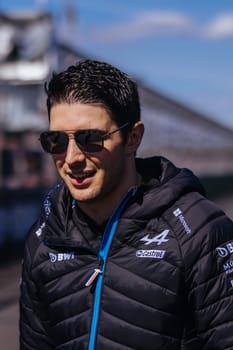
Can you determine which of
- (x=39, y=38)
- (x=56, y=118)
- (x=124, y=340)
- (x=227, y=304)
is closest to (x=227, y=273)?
(x=227, y=304)

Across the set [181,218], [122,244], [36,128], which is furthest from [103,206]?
[36,128]

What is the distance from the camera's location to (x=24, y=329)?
2436 millimetres

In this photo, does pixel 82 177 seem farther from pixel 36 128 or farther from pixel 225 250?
pixel 36 128

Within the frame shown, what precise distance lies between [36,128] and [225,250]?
791 inches

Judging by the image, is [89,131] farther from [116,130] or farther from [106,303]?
[106,303]

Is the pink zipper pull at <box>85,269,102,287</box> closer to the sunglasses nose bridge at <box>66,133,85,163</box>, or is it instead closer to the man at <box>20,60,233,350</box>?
the man at <box>20,60,233,350</box>

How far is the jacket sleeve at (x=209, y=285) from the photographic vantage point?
2092mm

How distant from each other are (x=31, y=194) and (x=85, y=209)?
643 inches

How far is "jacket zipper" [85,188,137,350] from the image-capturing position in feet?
7.12

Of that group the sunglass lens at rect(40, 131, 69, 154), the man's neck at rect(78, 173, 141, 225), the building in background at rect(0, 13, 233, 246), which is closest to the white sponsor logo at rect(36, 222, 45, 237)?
the man's neck at rect(78, 173, 141, 225)

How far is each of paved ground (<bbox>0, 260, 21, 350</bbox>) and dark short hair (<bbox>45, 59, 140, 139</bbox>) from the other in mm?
5597

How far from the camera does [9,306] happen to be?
1029cm

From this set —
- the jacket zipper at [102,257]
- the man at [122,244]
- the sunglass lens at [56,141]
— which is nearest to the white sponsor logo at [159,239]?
the man at [122,244]

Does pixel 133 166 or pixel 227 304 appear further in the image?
pixel 133 166
